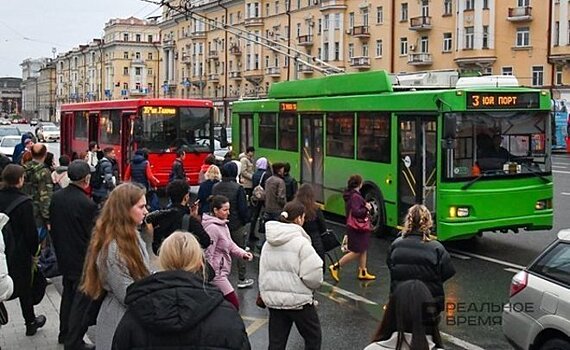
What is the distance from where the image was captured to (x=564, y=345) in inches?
227

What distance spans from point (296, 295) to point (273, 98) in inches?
547

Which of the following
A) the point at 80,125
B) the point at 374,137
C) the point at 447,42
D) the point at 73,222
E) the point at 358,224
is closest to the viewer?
the point at 73,222

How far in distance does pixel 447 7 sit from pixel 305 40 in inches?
810

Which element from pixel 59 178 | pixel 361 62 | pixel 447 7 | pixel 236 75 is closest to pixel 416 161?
pixel 59 178

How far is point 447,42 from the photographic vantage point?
61.8 m

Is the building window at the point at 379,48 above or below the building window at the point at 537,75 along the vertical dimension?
above

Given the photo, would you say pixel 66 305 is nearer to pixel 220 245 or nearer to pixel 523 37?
pixel 220 245

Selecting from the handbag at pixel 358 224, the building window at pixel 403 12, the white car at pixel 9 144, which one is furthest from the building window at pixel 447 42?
the handbag at pixel 358 224

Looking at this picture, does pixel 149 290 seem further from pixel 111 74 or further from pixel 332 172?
pixel 111 74

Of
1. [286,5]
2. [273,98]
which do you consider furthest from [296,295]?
[286,5]

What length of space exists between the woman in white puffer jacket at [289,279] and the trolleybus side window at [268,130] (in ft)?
42.0

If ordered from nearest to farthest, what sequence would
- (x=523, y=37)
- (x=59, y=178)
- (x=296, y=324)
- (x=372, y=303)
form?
(x=296, y=324) → (x=372, y=303) → (x=59, y=178) → (x=523, y=37)

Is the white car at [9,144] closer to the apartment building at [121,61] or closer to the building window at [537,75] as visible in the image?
the building window at [537,75]

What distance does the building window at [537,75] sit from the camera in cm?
5541
